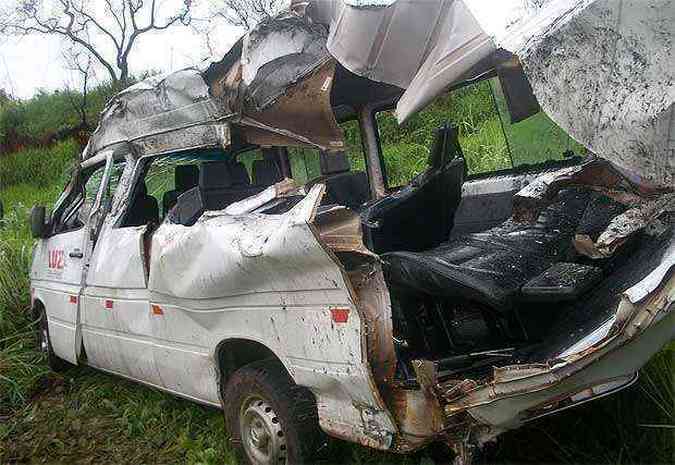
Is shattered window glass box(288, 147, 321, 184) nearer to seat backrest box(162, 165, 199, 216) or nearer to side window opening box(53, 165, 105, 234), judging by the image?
seat backrest box(162, 165, 199, 216)

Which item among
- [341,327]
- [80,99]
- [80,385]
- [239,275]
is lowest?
[80,385]

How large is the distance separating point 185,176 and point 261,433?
1887 millimetres

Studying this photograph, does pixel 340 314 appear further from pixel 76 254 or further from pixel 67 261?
pixel 67 261

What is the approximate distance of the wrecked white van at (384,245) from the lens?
2.02 metres

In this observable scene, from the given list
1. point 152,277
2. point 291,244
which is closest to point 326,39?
point 291,244

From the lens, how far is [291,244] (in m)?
2.43

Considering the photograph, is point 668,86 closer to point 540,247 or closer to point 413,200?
point 540,247

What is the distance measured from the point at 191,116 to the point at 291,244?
151 centimetres

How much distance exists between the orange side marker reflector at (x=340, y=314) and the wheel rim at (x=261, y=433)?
0.71m

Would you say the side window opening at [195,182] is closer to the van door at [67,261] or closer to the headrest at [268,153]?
the headrest at [268,153]

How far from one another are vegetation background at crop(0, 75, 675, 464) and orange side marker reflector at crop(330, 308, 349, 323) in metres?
0.80

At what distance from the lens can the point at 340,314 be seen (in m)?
2.43

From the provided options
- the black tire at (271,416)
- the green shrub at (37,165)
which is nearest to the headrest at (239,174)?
the black tire at (271,416)

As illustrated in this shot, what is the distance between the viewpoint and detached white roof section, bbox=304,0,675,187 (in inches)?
74.2
